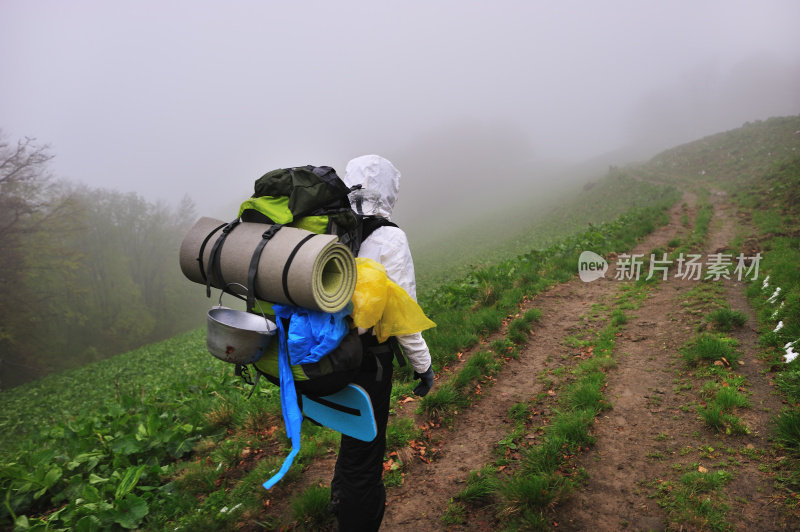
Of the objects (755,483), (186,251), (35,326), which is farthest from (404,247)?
(35,326)

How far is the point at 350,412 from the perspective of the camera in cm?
232

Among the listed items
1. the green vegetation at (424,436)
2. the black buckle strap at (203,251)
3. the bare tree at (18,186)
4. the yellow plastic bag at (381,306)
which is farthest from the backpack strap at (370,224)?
the bare tree at (18,186)

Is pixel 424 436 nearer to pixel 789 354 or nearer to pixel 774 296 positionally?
Answer: pixel 789 354

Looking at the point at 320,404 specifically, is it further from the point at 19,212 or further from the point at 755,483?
the point at 19,212

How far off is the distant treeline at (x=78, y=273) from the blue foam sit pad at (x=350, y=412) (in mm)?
25403

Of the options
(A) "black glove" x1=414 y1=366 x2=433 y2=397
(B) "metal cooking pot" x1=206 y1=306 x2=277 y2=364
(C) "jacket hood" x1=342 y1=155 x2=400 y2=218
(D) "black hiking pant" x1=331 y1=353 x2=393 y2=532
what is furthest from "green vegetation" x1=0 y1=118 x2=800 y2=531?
(C) "jacket hood" x1=342 y1=155 x2=400 y2=218

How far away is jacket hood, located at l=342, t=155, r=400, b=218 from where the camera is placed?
2703 mm

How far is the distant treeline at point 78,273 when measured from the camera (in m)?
21.1

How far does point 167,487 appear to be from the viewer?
3648mm

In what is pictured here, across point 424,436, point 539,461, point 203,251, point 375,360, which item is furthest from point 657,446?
point 203,251

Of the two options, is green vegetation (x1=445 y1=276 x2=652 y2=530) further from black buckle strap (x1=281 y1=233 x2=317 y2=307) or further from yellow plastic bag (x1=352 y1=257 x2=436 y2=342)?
black buckle strap (x1=281 y1=233 x2=317 y2=307)

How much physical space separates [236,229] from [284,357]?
2.78ft

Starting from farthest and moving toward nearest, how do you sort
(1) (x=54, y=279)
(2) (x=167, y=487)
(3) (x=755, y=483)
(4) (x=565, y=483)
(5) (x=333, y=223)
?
1. (1) (x=54, y=279)
2. (2) (x=167, y=487)
3. (4) (x=565, y=483)
4. (3) (x=755, y=483)
5. (5) (x=333, y=223)

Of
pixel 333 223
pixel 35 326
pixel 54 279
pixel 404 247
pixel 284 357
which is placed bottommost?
pixel 35 326
